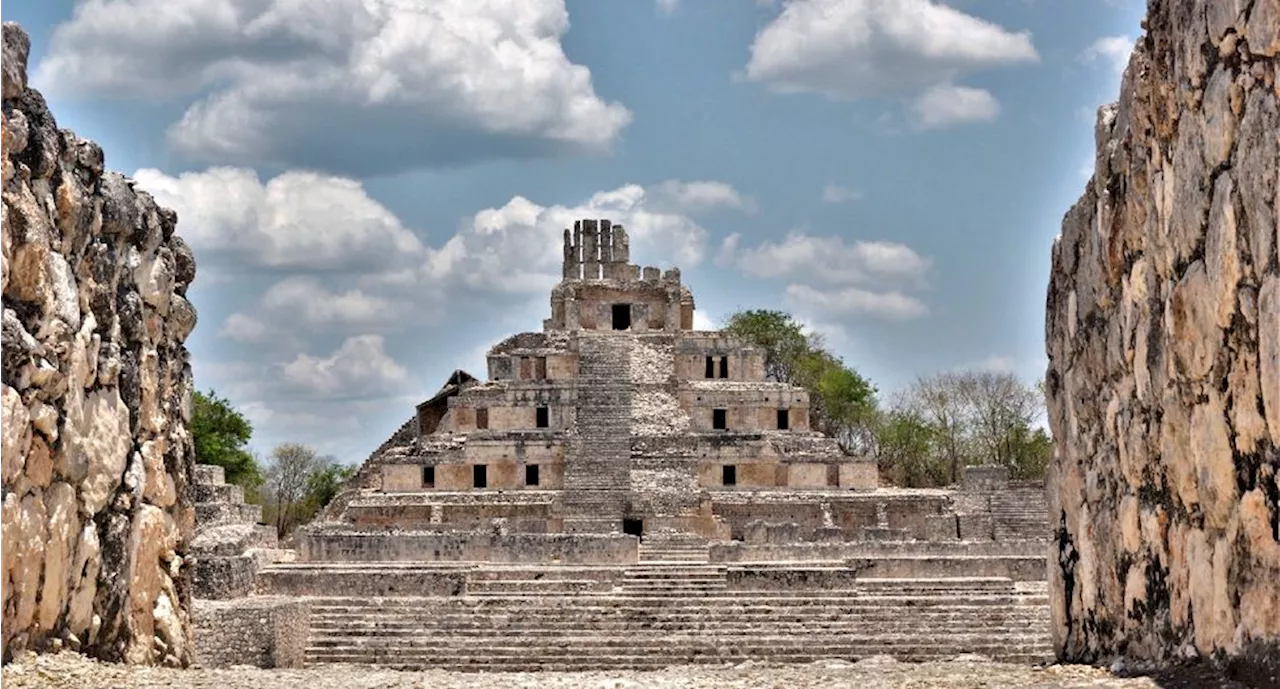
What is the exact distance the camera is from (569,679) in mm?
11859

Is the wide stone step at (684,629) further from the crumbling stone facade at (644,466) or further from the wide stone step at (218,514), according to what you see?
the crumbling stone facade at (644,466)

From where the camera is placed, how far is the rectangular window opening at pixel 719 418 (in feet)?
128

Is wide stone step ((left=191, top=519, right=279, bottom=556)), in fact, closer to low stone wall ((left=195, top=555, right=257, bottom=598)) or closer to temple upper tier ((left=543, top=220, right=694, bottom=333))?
low stone wall ((left=195, top=555, right=257, bottom=598))

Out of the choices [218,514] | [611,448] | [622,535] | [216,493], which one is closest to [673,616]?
[622,535]

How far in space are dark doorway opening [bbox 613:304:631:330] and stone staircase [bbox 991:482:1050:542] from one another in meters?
13.0

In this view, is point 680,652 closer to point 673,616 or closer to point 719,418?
point 673,616

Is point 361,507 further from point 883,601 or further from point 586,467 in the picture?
point 883,601

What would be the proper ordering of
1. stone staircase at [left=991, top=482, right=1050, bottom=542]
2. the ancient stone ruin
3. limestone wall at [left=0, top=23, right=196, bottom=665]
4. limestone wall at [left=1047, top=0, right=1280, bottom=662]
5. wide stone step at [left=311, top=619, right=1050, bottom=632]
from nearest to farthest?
limestone wall at [left=1047, top=0, right=1280, bottom=662] → limestone wall at [left=0, top=23, right=196, bottom=665] → the ancient stone ruin → wide stone step at [left=311, top=619, right=1050, bottom=632] → stone staircase at [left=991, top=482, right=1050, bottom=542]

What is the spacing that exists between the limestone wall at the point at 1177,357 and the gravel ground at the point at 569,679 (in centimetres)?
74

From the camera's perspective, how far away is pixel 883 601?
2288 cm

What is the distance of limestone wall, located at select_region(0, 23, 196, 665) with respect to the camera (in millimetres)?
10359

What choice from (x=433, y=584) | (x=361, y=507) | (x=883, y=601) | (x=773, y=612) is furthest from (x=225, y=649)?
(x=361, y=507)

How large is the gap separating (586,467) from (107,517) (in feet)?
80.2

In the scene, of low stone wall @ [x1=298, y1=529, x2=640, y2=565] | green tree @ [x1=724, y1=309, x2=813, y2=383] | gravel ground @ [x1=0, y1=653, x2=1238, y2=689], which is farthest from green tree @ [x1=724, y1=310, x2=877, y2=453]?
gravel ground @ [x1=0, y1=653, x2=1238, y2=689]
